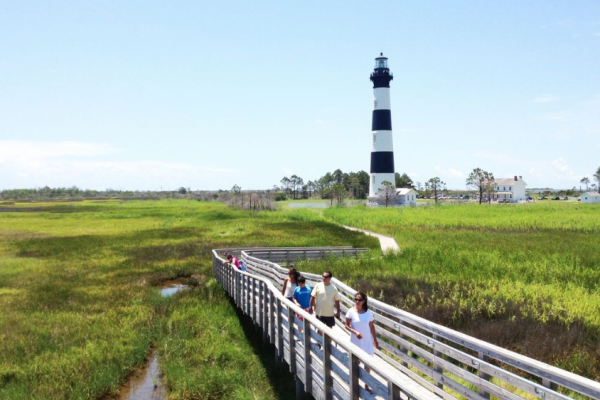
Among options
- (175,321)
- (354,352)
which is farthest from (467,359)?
(175,321)

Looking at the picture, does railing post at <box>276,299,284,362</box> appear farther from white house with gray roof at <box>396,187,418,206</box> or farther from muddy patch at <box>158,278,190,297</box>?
white house with gray roof at <box>396,187,418,206</box>

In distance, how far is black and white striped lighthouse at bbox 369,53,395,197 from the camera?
71875 millimetres

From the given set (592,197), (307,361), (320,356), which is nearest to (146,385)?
(307,361)

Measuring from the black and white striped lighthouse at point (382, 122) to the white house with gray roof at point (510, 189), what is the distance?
60316mm

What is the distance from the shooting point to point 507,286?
671 inches

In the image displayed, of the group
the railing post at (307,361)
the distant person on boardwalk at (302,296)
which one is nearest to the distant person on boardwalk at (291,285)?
the distant person on boardwalk at (302,296)

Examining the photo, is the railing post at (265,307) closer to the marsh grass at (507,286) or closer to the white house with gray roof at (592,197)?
the marsh grass at (507,286)

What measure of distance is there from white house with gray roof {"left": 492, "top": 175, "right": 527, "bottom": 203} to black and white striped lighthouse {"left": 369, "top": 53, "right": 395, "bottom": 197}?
6032cm

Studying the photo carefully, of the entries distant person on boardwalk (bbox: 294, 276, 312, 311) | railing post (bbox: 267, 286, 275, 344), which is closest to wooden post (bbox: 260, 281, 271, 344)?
railing post (bbox: 267, 286, 275, 344)

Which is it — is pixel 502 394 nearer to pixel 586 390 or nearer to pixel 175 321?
pixel 586 390

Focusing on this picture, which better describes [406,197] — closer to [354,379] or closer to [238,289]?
[238,289]

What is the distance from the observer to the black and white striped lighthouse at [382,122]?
71.9 meters

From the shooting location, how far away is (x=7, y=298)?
1873cm

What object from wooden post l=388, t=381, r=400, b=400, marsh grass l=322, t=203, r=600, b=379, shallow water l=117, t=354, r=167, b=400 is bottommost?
shallow water l=117, t=354, r=167, b=400
